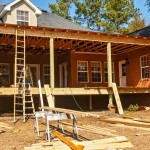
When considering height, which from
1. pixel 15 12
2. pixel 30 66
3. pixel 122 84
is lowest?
pixel 122 84

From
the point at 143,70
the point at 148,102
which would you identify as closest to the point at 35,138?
the point at 148,102

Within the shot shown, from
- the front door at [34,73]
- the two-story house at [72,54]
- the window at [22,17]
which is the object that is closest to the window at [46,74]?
the two-story house at [72,54]

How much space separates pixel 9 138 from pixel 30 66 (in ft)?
47.0

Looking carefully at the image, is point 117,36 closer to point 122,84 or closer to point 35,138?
point 122,84

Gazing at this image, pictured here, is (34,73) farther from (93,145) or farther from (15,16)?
(93,145)

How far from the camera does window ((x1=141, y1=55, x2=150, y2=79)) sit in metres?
22.7

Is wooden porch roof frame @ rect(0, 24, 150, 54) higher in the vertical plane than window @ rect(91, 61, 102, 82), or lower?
higher

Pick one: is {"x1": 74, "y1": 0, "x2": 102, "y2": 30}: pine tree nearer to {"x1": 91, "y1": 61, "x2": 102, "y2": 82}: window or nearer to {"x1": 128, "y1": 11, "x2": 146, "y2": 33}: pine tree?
{"x1": 128, "y1": 11, "x2": 146, "y2": 33}: pine tree

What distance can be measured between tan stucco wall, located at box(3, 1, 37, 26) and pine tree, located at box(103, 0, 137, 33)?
94.5ft

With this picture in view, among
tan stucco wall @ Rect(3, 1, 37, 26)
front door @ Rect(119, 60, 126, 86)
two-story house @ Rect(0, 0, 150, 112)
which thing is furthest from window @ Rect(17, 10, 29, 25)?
front door @ Rect(119, 60, 126, 86)

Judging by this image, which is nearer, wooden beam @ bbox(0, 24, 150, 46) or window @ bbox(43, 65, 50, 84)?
wooden beam @ bbox(0, 24, 150, 46)

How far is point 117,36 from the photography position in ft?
65.2

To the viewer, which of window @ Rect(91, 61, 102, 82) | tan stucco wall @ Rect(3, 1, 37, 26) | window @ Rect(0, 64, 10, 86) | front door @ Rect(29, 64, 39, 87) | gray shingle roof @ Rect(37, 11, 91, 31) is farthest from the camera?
window @ Rect(91, 61, 102, 82)

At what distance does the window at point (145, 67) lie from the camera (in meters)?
22.7
